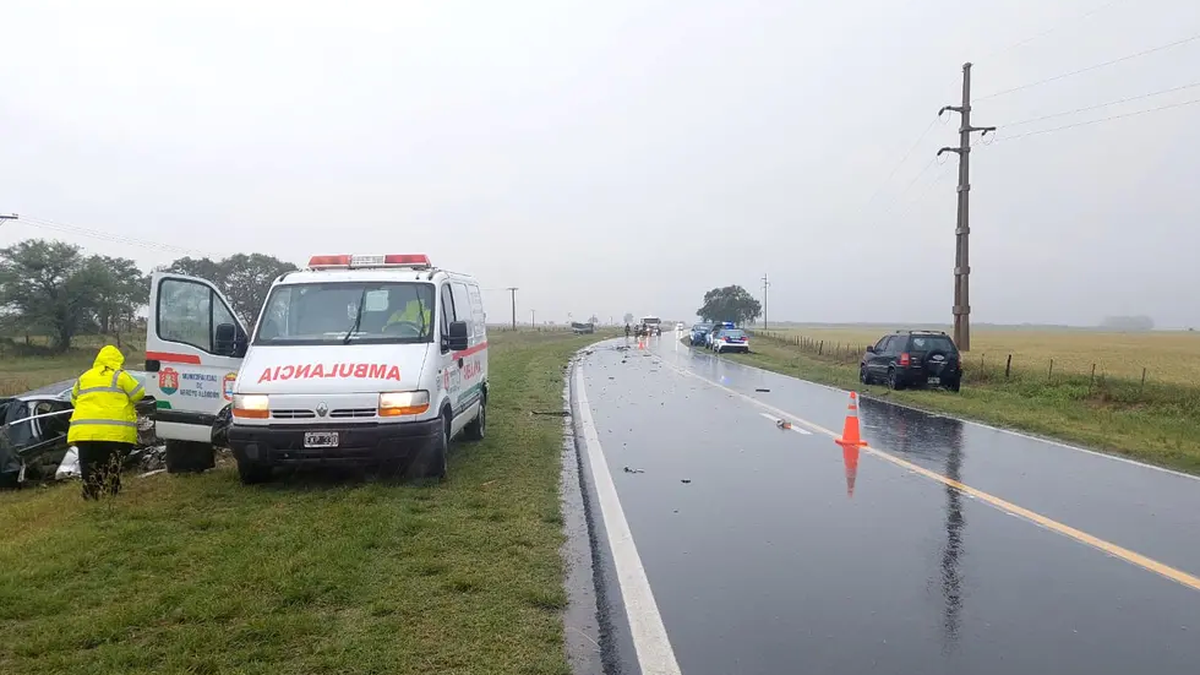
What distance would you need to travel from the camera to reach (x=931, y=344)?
2109 cm

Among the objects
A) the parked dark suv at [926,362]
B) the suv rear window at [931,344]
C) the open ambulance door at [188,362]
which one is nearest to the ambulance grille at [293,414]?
the open ambulance door at [188,362]

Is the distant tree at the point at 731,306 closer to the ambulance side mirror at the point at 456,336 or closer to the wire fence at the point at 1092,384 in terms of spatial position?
the wire fence at the point at 1092,384

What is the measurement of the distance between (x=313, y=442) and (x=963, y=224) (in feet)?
89.5

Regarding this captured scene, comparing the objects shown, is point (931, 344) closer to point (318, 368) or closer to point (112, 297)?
point (318, 368)

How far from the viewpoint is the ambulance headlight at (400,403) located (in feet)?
24.8

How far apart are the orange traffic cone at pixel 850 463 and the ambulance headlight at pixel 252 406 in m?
5.86

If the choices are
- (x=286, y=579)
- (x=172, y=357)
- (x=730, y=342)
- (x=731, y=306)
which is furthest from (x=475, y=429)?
(x=731, y=306)

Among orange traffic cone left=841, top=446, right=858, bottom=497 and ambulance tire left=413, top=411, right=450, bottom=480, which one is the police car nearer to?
orange traffic cone left=841, top=446, right=858, bottom=497

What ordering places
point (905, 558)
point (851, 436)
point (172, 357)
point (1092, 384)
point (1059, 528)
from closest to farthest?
point (905, 558), point (1059, 528), point (172, 357), point (851, 436), point (1092, 384)

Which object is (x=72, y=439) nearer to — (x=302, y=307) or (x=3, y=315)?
(x=302, y=307)

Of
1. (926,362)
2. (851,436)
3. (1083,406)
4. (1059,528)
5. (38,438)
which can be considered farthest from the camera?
(926,362)

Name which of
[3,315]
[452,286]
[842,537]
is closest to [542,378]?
[452,286]

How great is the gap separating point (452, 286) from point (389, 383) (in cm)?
262

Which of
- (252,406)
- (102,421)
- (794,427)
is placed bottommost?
(794,427)
